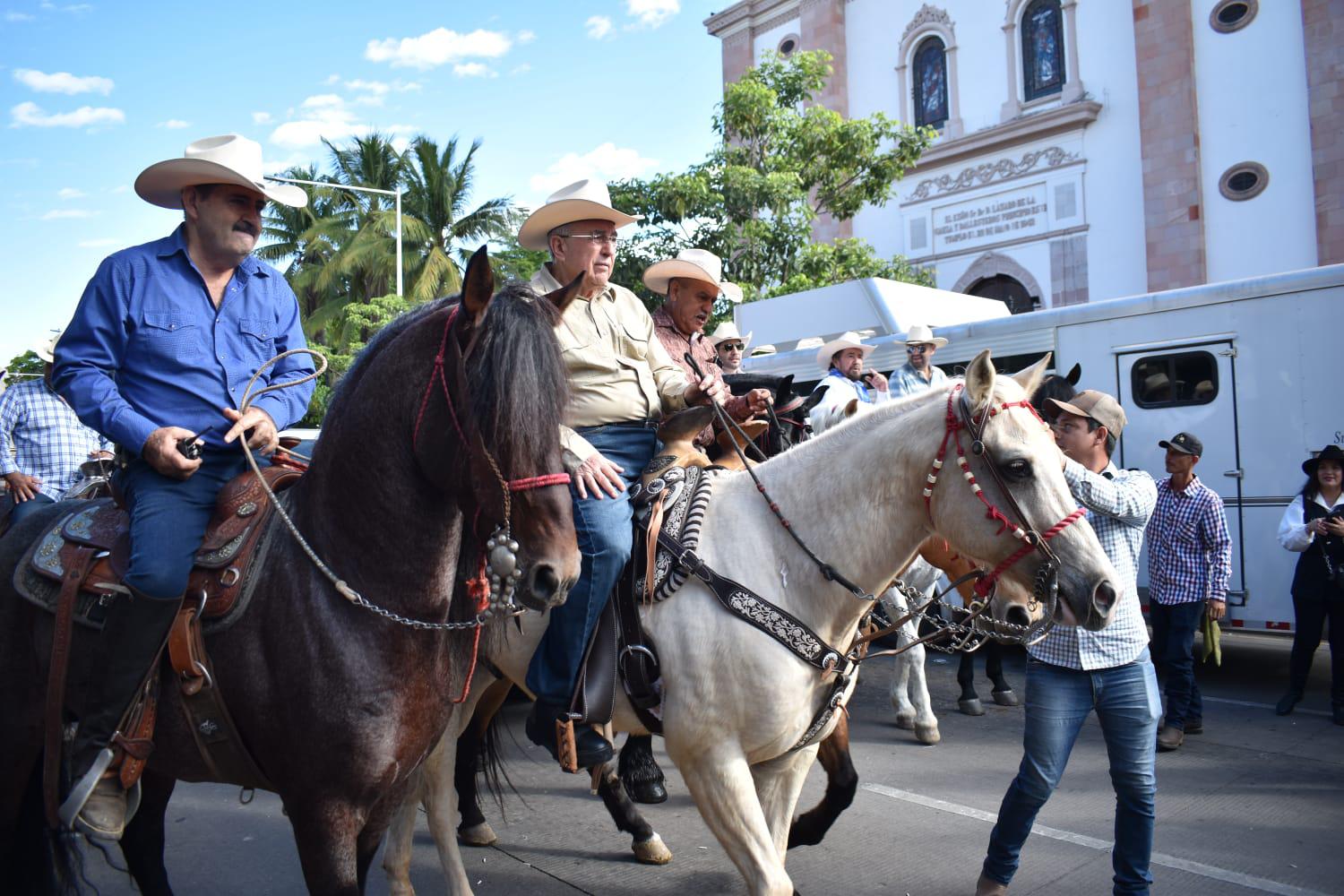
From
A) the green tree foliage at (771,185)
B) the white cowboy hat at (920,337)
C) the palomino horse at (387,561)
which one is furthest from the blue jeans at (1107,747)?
the green tree foliage at (771,185)

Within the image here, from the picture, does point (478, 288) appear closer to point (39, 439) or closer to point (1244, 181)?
point (39, 439)

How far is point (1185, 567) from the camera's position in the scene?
6.84 meters

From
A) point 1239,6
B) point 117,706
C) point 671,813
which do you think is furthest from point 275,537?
point 1239,6

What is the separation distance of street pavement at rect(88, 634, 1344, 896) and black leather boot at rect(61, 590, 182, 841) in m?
1.80

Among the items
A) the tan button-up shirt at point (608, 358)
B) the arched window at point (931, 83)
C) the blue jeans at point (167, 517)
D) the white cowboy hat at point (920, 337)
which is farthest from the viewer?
the arched window at point (931, 83)

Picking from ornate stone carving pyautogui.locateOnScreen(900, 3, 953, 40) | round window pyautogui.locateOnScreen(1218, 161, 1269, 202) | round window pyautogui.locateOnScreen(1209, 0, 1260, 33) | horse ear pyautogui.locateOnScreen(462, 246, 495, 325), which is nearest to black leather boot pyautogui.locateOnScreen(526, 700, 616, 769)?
horse ear pyautogui.locateOnScreen(462, 246, 495, 325)

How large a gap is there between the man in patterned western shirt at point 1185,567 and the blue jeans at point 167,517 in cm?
619

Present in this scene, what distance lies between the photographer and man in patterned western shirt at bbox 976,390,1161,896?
3414mm

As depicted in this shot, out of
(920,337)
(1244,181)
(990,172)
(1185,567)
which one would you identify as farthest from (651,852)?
(990,172)

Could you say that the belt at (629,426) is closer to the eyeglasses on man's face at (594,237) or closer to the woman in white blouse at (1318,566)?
the eyeglasses on man's face at (594,237)

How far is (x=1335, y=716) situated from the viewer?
676cm

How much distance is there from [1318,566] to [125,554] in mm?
7713

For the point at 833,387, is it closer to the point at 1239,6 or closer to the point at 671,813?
the point at 671,813

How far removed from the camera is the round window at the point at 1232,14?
18156 mm
